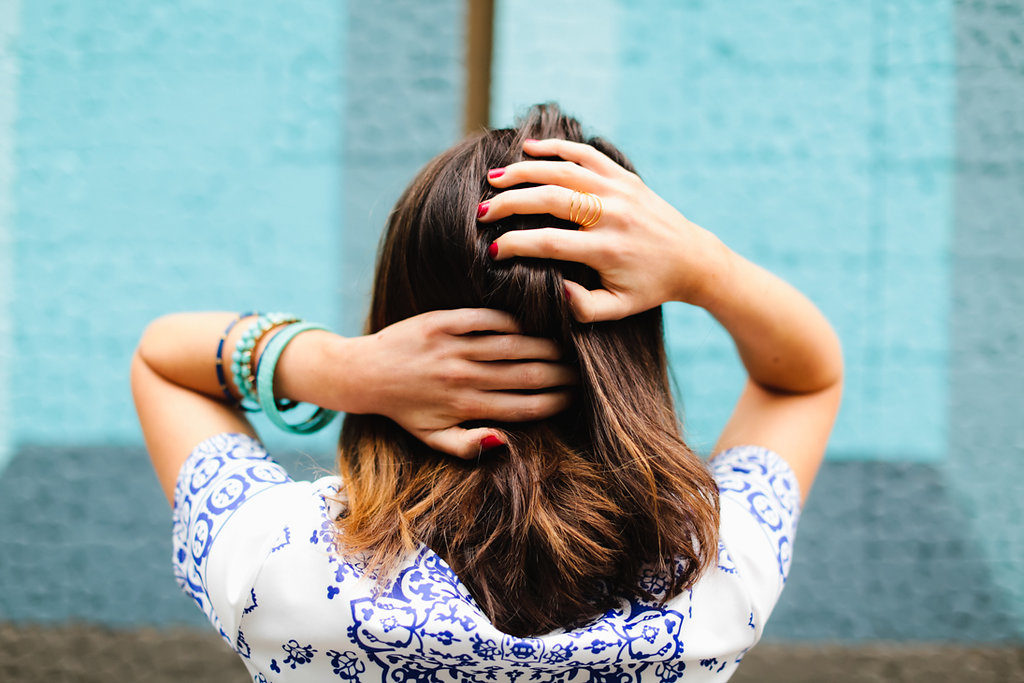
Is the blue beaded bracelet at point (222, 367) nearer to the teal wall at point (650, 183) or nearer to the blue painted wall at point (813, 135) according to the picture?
the teal wall at point (650, 183)

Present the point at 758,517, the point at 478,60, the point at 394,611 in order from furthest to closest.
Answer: the point at 478,60, the point at 758,517, the point at 394,611

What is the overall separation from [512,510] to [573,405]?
0.11 meters

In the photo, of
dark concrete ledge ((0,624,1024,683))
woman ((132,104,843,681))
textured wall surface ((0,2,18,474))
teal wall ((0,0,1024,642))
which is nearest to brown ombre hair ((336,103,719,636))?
woman ((132,104,843,681))

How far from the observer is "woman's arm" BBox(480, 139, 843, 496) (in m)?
0.51

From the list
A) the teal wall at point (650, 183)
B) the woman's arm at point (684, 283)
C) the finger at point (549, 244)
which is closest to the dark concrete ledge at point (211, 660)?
the teal wall at point (650, 183)

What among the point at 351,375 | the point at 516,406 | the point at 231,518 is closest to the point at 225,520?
the point at 231,518

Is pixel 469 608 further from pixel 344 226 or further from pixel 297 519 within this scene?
pixel 344 226

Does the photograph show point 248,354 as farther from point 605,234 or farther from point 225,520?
point 605,234

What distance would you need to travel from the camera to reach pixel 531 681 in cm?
49

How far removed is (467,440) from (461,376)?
56 millimetres

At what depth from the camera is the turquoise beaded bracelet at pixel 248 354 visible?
2.14 feet

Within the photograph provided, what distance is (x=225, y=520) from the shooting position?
52 centimetres

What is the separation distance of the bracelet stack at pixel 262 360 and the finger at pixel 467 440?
0.19 m

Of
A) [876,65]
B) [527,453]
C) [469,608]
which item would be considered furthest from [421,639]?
[876,65]
